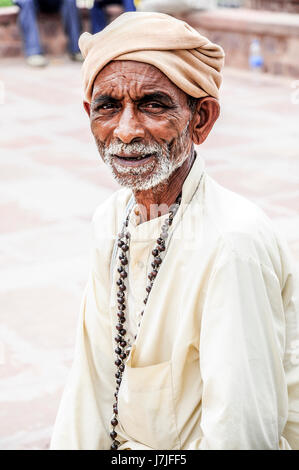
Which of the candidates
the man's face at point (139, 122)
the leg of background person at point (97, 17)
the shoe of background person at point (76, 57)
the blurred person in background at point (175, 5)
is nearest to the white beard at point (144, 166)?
the man's face at point (139, 122)

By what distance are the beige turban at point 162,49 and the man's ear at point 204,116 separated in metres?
0.04

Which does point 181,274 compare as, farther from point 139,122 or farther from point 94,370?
point 94,370

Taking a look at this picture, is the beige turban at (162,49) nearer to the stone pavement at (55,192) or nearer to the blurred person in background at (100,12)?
the stone pavement at (55,192)

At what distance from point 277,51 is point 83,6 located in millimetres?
3501

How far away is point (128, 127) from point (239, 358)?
542mm

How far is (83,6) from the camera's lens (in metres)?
11.5

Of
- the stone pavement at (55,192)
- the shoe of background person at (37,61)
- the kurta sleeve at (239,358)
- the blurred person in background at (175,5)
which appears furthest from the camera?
the shoe of background person at (37,61)

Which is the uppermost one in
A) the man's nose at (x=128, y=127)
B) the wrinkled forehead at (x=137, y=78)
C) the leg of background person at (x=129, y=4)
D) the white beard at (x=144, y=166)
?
the wrinkled forehead at (x=137, y=78)

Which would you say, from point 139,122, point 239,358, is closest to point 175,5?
point 139,122

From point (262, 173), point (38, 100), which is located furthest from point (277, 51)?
point (262, 173)

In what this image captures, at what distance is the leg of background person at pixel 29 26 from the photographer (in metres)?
10.4

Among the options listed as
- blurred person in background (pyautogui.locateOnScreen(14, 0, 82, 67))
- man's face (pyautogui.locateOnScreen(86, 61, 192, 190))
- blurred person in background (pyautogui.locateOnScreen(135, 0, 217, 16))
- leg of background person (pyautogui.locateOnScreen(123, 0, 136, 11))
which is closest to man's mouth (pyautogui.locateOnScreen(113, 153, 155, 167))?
man's face (pyautogui.locateOnScreen(86, 61, 192, 190))

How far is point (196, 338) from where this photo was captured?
1.82 m

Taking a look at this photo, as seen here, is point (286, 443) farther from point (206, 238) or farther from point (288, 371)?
point (206, 238)
